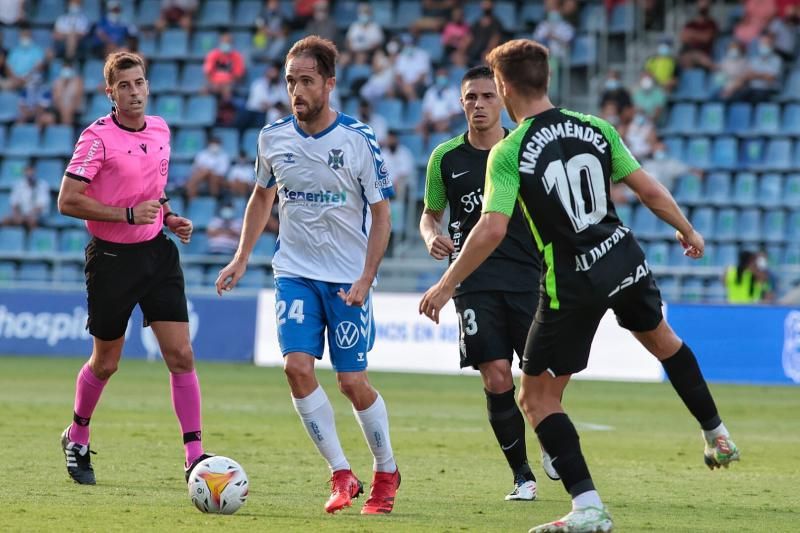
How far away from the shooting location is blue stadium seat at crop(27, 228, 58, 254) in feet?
81.3

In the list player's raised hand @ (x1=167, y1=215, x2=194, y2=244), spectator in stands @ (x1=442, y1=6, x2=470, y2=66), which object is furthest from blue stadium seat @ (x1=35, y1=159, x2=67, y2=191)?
player's raised hand @ (x1=167, y1=215, x2=194, y2=244)

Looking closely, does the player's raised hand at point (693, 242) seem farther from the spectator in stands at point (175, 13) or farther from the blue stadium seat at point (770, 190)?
the spectator in stands at point (175, 13)

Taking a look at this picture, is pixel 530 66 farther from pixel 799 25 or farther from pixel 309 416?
pixel 799 25

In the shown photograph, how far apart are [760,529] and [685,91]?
18.9 meters

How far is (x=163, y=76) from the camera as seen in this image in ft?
90.4

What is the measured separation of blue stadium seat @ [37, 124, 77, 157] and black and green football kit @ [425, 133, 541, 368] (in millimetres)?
18402

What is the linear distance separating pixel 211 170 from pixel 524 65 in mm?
18338

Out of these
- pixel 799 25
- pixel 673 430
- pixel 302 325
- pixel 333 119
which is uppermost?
pixel 799 25

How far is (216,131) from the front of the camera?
2591 centimetres

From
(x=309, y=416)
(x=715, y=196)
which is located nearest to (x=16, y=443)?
(x=309, y=416)

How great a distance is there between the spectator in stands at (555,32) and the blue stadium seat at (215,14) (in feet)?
20.8

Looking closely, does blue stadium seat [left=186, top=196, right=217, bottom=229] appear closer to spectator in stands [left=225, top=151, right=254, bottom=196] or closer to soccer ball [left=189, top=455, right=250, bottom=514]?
spectator in stands [left=225, top=151, right=254, bottom=196]

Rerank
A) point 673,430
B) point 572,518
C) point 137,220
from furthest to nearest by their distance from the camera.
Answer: point 673,430 → point 137,220 → point 572,518

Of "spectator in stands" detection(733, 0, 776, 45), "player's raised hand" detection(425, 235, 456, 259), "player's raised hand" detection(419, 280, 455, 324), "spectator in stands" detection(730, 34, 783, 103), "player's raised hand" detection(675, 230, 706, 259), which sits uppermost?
"spectator in stands" detection(733, 0, 776, 45)
